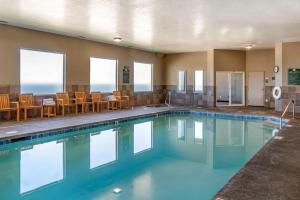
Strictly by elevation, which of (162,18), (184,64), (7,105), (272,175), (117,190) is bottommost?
(117,190)

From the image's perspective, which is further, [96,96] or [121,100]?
[121,100]

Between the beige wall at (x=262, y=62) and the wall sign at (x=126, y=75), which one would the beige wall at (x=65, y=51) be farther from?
the beige wall at (x=262, y=62)

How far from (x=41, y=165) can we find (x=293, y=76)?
30.7ft

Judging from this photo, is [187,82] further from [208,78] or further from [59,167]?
[59,167]

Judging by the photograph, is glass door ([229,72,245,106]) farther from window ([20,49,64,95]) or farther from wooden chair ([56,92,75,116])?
window ([20,49,64,95])

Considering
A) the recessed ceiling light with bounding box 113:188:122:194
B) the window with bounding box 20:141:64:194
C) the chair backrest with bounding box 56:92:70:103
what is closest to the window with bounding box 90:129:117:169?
the window with bounding box 20:141:64:194

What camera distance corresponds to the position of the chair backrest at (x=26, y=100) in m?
8.00

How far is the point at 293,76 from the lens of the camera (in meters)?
10.4

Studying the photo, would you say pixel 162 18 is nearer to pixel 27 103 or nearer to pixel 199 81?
pixel 27 103

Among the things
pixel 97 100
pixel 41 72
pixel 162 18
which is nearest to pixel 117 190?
pixel 162 18

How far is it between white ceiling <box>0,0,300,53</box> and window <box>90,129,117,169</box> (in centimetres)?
294

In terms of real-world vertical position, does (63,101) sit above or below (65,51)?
below

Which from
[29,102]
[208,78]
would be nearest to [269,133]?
[208,78]

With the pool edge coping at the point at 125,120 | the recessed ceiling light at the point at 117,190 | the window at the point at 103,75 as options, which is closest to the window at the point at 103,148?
the pool edge coping at the point at 125,120
